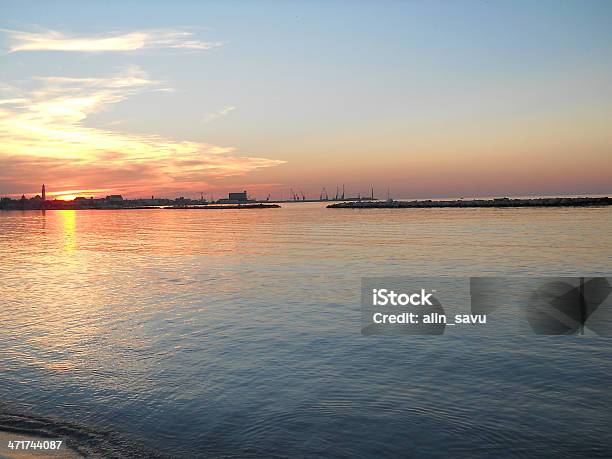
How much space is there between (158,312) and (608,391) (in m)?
14.9

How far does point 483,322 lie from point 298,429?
32.6ft

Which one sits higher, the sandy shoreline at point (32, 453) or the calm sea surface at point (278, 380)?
the sandy shoreline at point (32, 453)

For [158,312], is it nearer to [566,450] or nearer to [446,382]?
[446,382]

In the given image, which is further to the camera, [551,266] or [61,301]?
[551,266]

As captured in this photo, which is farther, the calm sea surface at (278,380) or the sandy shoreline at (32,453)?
the calm sea surface at (278,380)

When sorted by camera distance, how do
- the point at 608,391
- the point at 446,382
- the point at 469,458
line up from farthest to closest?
the point at 446,382 → the point at 608,391 → the point at 469,458

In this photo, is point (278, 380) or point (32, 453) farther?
point (278, 380)

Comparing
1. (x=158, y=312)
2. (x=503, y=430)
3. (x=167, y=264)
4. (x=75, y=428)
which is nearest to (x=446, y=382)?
(x=503, y=430)

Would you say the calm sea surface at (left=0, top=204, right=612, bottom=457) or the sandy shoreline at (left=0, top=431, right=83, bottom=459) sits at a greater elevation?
the sandy shoreline at (left=0, top=431, right=83, bottom=459)

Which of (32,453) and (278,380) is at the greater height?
(32,453)

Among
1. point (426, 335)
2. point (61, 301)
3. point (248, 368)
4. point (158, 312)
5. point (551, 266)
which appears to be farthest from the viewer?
point (551, 266)

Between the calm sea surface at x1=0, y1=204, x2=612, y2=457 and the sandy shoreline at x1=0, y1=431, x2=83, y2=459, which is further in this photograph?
the calm sea surface at x1=0, y1=204, x2=612, y2=457

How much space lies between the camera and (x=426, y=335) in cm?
1520

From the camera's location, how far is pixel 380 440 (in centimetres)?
850
